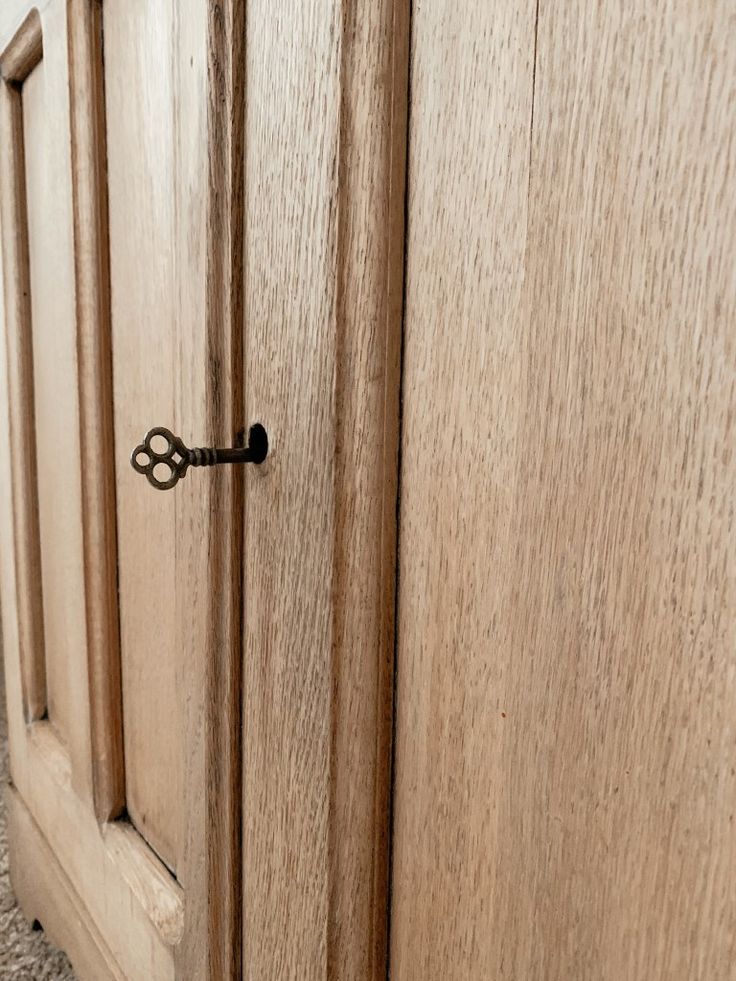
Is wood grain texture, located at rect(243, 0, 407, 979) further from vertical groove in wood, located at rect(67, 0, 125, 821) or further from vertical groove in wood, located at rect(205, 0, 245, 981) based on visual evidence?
vertical groove in wood, located at rect(67, 0, 125, 821)

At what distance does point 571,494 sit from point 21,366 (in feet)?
2.60

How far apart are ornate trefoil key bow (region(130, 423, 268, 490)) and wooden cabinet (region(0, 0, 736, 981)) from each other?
0.01 meters

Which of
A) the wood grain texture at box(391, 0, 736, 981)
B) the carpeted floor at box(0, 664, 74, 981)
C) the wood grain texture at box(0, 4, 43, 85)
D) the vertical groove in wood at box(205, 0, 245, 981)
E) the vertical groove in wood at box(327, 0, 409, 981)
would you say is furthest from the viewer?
the carpeted floor at box(0, 664, 74, 981)

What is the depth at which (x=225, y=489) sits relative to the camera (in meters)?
0.54

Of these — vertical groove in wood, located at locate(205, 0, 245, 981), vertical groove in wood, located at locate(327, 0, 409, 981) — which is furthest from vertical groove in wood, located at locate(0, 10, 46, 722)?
vertical groove in wood, located at locate(327, 0, 409, 981)

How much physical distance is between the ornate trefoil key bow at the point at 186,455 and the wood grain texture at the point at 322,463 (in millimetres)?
10

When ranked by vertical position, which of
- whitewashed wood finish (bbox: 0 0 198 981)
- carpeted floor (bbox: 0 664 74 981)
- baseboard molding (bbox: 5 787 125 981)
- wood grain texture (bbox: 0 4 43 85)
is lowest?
carpeted floor (bbox: 0 664 74 981)

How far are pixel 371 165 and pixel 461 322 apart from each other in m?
0.09

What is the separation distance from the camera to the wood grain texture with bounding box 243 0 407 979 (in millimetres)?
409

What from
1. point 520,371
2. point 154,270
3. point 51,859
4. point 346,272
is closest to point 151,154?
point 154,270

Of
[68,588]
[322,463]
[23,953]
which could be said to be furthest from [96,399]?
[23,953]

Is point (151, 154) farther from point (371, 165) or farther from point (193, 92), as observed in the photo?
point (371, 165)

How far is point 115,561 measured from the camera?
0.77 metres

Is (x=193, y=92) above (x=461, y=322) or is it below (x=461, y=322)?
above
